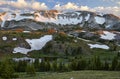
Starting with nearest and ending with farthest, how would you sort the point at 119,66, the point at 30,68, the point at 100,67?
the point at 30,68 → the point at 119,66 → the point at 100,67

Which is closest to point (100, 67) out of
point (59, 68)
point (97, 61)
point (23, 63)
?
point (97, 61)

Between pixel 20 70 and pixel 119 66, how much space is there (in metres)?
33.9

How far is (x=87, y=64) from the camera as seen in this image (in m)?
112

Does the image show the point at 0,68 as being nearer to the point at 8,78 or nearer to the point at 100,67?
the point at 8,78

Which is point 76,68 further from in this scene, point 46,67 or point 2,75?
point 2,75

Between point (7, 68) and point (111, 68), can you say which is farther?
point (111, 68)

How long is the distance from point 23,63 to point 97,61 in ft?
84.5

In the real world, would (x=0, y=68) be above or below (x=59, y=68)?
above

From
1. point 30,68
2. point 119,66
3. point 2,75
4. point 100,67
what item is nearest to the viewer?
point 2,75

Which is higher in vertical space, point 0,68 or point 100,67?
point 0,68

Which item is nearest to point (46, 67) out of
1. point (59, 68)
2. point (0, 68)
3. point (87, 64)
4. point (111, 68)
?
point (59, 68)

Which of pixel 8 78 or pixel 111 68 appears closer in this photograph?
pixel 8 78

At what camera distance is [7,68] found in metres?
72.5

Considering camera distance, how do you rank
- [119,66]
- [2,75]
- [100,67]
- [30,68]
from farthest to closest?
1. [100,67]
2. [119,66]
3. [30,68]
4. [2,75]
